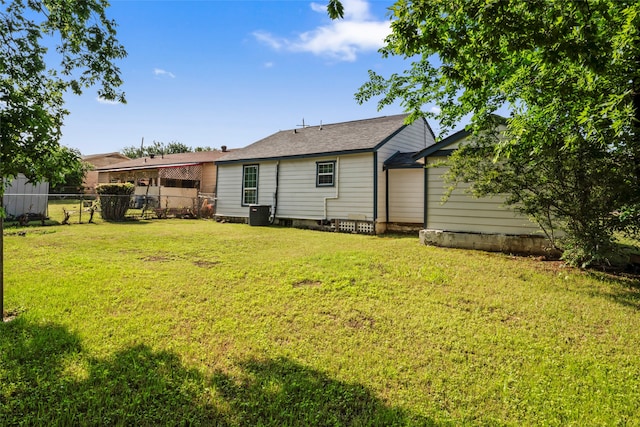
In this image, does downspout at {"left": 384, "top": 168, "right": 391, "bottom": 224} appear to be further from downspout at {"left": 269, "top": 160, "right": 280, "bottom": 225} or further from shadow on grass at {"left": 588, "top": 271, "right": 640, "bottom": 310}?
shadow on grass at {"left": 588, "top": 271, "right": 640, "bottom": 310}

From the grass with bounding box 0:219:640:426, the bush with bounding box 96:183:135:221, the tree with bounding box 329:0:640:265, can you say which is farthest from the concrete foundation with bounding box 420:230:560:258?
the bush with bounding box 96:183:135:221

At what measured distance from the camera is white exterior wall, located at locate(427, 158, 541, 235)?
7.99 meters

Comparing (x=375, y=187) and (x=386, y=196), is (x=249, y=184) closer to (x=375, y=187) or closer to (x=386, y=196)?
(x=375, y=187)

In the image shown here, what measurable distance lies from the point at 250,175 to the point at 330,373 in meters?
13.2

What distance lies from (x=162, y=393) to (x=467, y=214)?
8.14m

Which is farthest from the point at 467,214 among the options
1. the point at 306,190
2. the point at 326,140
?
the point at 326,140

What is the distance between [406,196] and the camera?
1177cm

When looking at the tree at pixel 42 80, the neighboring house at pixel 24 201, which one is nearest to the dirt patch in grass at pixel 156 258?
the tree at pixel 42 80

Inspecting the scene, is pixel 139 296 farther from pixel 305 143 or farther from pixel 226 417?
pixel 305 143

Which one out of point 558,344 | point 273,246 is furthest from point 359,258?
point 558,344

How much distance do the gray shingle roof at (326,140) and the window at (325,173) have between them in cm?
52

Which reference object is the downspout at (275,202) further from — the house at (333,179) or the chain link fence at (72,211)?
the chain link fence at (72,211)

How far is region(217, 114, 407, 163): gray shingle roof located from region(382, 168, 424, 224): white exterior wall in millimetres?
1508

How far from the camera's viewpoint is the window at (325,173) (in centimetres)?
1252
